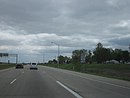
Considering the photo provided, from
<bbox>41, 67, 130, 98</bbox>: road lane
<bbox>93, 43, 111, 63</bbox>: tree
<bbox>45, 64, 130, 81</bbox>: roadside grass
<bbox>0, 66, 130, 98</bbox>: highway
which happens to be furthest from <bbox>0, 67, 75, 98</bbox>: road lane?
<bbox>93, 43, 111, 63</bbox>: tree

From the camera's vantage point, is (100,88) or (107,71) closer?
(100,88)

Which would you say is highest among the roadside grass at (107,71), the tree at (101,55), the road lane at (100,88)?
the tree at (101,55)

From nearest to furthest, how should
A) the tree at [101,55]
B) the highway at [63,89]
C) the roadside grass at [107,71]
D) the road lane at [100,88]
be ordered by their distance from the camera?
the highway at [63,89], the road lane at [100,88], the roadside grass at [107,71], the tree at [101,55]

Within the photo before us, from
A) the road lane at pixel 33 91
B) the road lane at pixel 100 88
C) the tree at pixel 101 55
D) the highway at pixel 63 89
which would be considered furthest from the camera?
the tree at pixel 101 55

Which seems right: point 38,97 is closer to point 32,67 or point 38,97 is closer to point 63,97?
point 63,97

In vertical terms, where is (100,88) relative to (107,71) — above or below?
below

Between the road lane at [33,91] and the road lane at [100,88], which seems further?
the road lane at [100,88]

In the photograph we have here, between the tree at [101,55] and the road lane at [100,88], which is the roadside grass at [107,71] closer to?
the road lane at [100,88]

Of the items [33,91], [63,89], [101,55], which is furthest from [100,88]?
[101,55]

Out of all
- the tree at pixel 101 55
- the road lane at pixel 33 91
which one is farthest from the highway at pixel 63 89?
the tree at pixel 101 55

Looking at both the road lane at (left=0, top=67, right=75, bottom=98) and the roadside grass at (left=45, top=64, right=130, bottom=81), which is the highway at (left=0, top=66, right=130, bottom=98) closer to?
the road lane at (left=0, top=67, right=75, bottom=98)

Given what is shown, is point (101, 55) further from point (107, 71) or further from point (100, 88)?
point (100, 88)

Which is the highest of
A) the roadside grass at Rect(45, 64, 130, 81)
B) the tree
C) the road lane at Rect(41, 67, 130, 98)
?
the tree

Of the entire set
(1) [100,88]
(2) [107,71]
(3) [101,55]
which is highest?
(3) [101,55]
